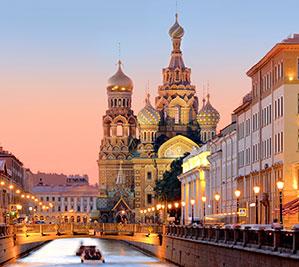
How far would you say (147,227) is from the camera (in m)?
127

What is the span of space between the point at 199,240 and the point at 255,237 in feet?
73.5

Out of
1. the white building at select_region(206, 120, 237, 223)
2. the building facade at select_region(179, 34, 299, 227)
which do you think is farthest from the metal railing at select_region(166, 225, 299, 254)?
the white building at select_region(206, 120, 237, 223)

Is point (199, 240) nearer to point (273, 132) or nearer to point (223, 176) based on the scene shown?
point (273, 132)

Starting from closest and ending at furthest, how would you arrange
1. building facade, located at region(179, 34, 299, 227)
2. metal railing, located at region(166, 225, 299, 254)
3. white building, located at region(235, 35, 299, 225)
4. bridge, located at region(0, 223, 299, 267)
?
metal railing, located at region(166, 225, 299, 254) < bridge, located at region(0, 223, 299, 267) < building facade, located at region(179, 34, 299, 227) < white building, located at region(235, 35, 299, 225)

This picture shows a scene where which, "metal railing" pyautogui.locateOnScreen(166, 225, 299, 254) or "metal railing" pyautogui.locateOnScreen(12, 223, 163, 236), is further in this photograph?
"metal railing" pyautogui.locateOnScreen(12, 223, 163, 236)

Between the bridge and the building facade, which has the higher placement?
the building facade

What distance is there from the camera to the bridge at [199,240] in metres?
52.2

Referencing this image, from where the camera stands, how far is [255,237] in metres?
59.2

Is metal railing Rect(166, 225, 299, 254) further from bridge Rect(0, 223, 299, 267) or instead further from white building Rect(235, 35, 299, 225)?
white building Rect(235, 35, 299, 225)

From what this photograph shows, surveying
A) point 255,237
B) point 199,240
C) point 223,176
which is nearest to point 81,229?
point 223,176

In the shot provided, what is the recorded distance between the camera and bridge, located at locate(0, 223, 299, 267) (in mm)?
52188

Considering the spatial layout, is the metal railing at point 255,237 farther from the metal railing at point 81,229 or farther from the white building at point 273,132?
the metal railing at point 81,229

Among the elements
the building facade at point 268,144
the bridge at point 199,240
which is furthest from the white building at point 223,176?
the bridge at point 199,240

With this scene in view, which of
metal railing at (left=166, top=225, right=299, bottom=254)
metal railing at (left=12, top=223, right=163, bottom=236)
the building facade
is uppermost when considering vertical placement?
the building facade
